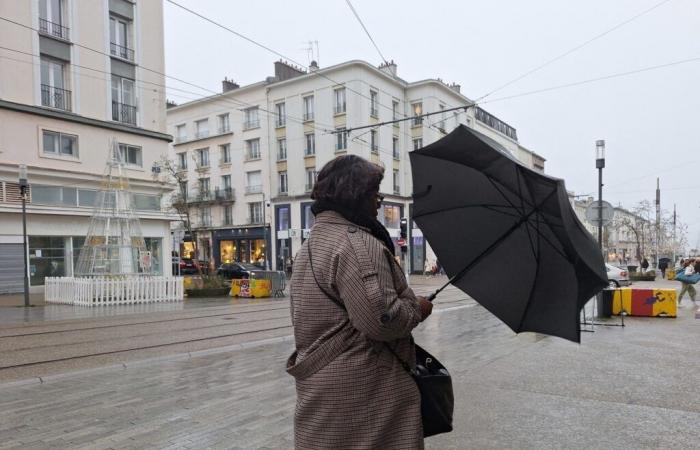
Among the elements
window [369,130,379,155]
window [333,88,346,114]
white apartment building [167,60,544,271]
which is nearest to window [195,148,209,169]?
white apartment building [167,60,544,271]

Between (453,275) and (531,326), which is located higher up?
(453,275)

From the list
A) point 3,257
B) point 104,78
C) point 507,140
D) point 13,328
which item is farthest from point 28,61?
point 507,140

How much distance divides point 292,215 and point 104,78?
19.4 meters

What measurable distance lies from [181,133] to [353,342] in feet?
167

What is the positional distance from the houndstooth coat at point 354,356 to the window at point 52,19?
25916mm

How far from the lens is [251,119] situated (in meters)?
44.7

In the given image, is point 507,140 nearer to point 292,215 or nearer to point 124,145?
point 292,215

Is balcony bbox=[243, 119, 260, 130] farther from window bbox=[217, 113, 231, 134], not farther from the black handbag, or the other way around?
the black handbag

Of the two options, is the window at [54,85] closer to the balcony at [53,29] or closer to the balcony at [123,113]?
the balcony at [53,29]

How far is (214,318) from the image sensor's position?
13188mm

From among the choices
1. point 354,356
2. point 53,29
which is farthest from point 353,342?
point 53,29

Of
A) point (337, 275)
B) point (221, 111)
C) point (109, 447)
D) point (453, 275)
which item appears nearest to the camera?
point (337, 275)

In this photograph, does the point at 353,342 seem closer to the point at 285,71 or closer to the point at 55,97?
the point at 55,97

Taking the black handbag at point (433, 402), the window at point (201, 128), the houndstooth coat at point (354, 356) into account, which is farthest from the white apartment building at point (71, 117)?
the black handbag at point (433, 402)
